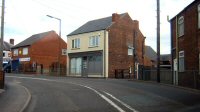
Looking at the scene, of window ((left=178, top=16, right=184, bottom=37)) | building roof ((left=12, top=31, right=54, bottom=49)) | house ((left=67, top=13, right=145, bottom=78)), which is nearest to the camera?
window ((left=178, top=16, right=184, bottom=37))

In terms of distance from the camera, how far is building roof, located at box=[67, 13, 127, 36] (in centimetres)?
5631

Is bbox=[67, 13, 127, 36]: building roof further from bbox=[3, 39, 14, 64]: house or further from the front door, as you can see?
bbox=[3, 39, 14, 64]: house

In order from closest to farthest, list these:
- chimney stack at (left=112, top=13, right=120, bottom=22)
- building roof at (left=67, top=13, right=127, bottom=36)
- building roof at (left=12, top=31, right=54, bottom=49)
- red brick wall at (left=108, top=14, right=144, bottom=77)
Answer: red brick wall at (left=108, top=14, right=144, bottom=77) → building roof at (left=67, top=13, right=127, bottom=36) → chimney stack at (left=112, top=13, right=120, bottom=22) → building roof at (left=12, top=31, right=54, bottom=49)

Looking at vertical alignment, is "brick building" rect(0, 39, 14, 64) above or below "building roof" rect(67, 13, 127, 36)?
below

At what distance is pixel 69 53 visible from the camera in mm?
61781

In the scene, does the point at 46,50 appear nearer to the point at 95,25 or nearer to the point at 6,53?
the point at 6,53

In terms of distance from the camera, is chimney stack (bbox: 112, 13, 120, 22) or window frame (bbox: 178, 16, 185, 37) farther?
chimney stack (bbox: 112, 13, 120, 22)

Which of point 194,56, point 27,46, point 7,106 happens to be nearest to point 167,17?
point 194,56

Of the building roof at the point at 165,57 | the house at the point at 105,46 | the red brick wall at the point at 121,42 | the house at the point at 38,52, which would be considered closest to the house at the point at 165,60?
the building roof at the point at 165,57

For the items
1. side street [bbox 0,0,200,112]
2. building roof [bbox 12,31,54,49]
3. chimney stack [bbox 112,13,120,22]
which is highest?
chimney stack [bbox 112,13,120,22]

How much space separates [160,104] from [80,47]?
4284 cm

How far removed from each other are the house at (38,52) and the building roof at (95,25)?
10.6m

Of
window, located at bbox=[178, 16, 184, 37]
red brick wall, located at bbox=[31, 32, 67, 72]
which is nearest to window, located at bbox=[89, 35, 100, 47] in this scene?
red brick wall, located at bbox=[31, 32, 67, 72]

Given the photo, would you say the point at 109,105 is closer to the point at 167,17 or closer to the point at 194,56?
the point at 194,56
